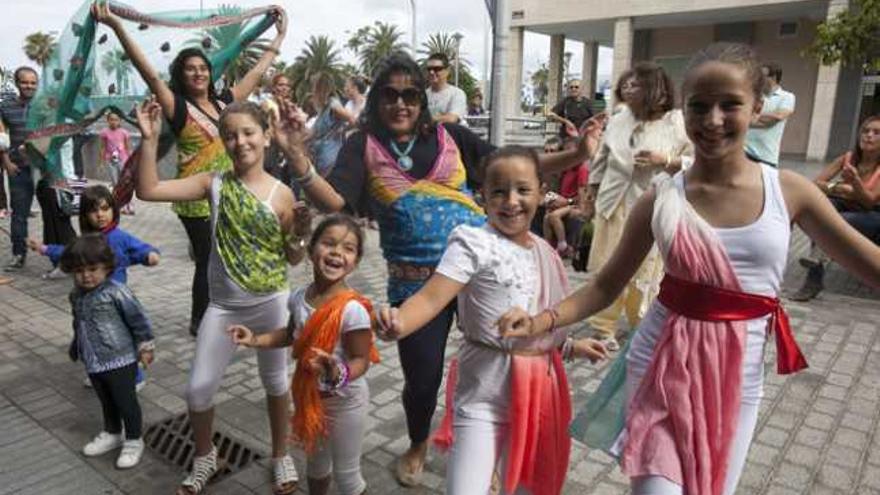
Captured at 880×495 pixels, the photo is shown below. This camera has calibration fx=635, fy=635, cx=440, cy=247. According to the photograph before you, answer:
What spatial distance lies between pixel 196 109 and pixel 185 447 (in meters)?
1.98

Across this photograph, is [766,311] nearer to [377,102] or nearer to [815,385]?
[377,102]

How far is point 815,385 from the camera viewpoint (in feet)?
13.5

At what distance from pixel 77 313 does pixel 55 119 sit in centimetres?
134

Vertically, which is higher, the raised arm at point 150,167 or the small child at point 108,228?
the raised arm at point 150,167

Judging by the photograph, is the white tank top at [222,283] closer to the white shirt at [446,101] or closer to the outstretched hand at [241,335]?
the outstretched hand at [241,335]

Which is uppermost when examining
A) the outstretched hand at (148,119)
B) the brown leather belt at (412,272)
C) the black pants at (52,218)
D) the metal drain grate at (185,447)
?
the outstretched hand at (148,119)

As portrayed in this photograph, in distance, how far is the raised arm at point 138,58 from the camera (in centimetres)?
333

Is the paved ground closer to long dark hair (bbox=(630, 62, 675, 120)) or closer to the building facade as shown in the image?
long dark hair (bbox=(630, 62, 675, 120))

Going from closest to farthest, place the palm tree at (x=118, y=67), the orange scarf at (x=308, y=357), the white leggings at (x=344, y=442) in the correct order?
the orange scarf at (x=308, y=357), the white leggings at (x=344, y=442), the palm tree at (x=118, y=67)

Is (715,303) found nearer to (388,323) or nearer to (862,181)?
(388,323)

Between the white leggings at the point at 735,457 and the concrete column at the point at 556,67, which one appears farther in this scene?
the concrete column at the point at 556,67

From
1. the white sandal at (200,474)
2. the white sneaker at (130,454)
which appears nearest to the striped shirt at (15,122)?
the white sneaker at (130,454)

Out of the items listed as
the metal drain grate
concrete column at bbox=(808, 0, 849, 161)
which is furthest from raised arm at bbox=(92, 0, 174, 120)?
concrete column at bbox=(808, 0, 849, 161)

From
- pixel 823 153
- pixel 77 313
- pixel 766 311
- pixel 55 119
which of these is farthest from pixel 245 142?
pixel 823 153
